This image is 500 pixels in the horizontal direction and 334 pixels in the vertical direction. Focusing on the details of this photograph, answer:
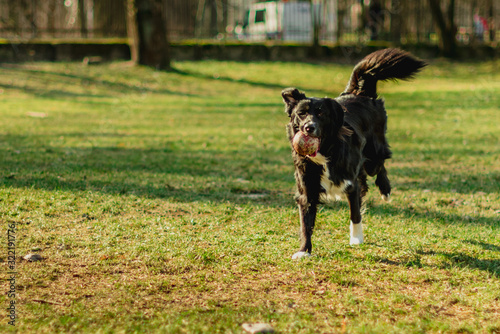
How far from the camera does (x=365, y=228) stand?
529 cm

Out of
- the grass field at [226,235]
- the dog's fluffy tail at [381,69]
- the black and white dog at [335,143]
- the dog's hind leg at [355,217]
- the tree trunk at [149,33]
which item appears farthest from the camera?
the tree trunk at [149,33]

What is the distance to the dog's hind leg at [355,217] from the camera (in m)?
4.79

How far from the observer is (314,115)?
4.34m

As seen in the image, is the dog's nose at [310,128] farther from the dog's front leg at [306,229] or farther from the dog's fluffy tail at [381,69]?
the dog's fluffy tail at [381,69]

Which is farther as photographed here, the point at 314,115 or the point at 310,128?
the point at 314,115

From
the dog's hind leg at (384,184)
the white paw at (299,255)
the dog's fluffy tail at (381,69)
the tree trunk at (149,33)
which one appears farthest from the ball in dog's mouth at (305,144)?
the tree trunk at (149,33)

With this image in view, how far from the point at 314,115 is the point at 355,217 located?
3.24 feet

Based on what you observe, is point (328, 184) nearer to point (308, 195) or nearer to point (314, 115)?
point (308, 195)

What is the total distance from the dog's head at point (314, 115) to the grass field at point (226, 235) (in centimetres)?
97

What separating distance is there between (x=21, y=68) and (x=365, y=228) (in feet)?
58.0

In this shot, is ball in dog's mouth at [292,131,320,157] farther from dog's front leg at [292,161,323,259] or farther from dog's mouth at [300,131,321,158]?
dog's front leg at [292,161,323,259]

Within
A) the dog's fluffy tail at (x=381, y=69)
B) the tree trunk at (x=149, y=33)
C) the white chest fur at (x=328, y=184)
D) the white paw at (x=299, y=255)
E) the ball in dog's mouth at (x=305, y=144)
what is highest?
the tree trunk at (x=149, y=33)

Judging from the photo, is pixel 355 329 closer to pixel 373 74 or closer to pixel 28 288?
pixel 28 288

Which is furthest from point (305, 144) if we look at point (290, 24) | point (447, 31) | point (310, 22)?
point (447, 31)
